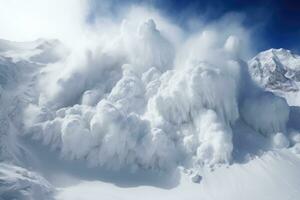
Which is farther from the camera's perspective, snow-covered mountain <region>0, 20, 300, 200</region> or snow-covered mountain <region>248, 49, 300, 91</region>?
snow-covered mountain <region>248, 49, 300, 91</region>

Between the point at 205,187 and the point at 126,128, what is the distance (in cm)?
1642

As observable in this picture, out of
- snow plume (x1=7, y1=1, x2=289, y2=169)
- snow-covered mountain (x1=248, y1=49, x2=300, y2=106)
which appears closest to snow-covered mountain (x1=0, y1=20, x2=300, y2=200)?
snow plume (x1=7, y1=1, x2=289, y2=169)

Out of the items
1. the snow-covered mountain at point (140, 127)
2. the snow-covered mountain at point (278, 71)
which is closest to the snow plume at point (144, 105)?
the snow-covered mountain at point (140, 127)

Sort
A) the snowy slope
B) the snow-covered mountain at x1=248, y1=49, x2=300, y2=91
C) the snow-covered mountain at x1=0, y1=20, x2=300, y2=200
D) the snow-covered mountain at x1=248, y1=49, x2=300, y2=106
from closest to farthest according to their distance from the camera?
the snowy slope → the snow-covered mountain at x1=0, y1=20, x2=300, y2=200 → the snow-covered mountain at x1=248, y1=49, x2=300, y2=106 → the snow-covered mountain at x1=248, y1=49, x2=300, y2=91

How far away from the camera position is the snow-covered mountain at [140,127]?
65.4 m

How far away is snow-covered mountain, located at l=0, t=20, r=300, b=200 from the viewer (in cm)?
6544

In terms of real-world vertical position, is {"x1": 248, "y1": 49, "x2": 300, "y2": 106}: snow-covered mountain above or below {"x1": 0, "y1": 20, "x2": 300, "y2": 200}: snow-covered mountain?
above

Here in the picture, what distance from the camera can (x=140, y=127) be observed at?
74.9 m

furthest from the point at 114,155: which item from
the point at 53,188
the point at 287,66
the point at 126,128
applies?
the point at 287,66

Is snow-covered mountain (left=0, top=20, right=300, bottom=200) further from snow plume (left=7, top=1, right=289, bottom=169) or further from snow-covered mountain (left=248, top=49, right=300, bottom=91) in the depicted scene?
snow-covered mountain (left=248, top=49, right=300, bottom=91)

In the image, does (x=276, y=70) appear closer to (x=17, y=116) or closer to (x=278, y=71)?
(x=278, y=71)

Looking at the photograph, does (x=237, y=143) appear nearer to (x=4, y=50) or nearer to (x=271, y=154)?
(x=271, y=154)

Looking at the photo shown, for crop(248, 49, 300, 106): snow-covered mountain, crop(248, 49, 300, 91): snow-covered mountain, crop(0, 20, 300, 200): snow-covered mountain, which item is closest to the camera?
crop(0, 20, 300, 200): snow-covered mountain

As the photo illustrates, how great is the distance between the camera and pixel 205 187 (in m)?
66.4
